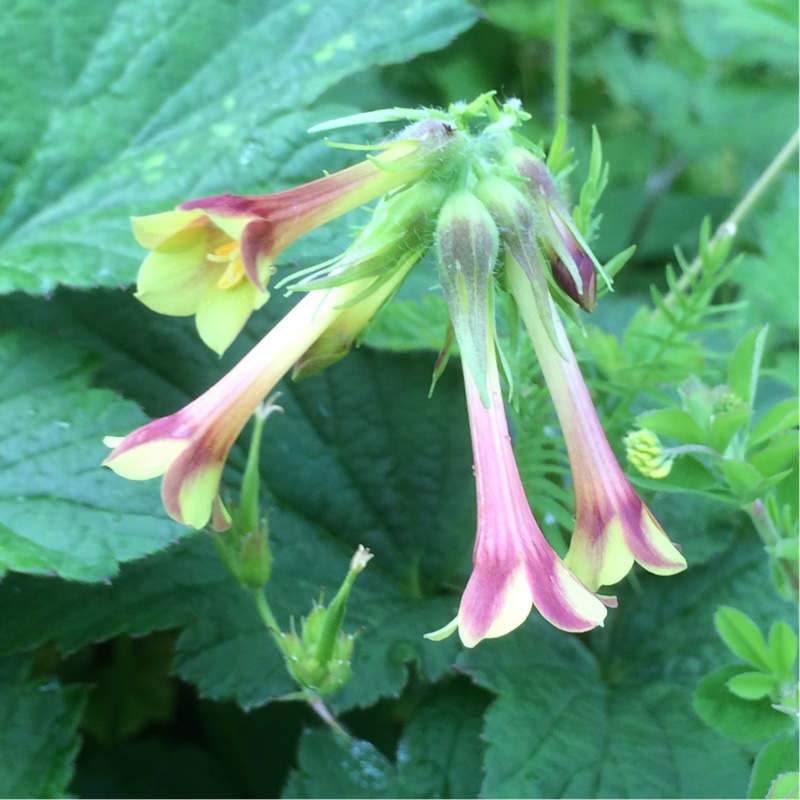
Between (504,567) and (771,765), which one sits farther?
(771,765)

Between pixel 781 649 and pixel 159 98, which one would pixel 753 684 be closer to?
pixel 781 649

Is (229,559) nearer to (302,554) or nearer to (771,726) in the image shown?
(302,554)

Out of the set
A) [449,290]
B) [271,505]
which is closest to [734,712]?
[449,290]

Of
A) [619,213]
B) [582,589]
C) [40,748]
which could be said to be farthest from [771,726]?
[619,213]

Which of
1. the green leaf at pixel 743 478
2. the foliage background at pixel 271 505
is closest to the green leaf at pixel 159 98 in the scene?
the foliage background at pixel 271 505

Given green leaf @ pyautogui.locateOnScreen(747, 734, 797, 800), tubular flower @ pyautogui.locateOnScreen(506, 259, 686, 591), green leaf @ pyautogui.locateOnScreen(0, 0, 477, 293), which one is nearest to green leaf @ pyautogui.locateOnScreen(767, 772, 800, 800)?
green leaf @ pyautogui.locateOnScreen(747, 734, 797, 800)

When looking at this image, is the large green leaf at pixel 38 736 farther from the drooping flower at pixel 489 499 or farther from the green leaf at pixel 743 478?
the green leaf at pixel 743 478
